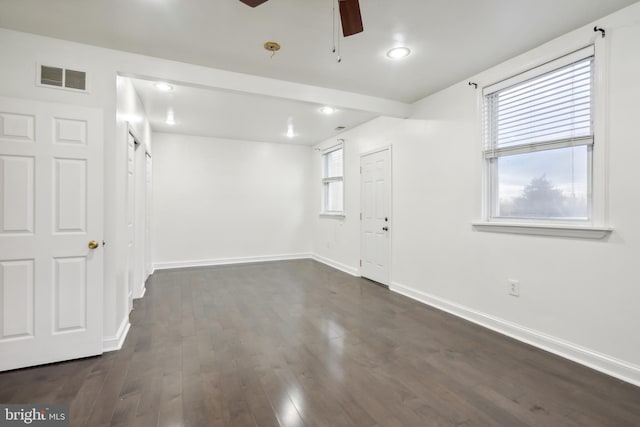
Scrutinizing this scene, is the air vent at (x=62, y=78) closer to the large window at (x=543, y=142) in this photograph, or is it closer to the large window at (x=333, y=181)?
the large window at (x=543, y=142)

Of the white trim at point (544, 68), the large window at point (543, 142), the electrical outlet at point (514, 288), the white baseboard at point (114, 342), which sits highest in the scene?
the white trim at point (544, 68)

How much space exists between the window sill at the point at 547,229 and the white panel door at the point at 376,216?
1558mm

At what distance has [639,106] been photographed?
2.16 meters

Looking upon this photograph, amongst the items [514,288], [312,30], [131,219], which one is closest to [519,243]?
[514,288]

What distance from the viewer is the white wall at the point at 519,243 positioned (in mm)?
2217

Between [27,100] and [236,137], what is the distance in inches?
158

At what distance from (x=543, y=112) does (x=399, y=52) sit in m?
1.41

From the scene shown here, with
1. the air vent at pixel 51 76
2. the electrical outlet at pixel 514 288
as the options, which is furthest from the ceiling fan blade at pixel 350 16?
the electrical outlet at pixel 514 288

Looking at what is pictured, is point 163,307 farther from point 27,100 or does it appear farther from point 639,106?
point 639,106

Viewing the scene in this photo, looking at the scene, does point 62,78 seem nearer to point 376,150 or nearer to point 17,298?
point 17,298

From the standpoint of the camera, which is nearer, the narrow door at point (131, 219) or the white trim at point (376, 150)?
the narrow door at point (131, 219)

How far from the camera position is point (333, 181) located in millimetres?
6488

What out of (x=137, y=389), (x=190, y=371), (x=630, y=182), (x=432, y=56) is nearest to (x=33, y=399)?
(x=137, y=389)

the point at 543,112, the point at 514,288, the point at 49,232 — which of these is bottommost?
the point at 514,288
